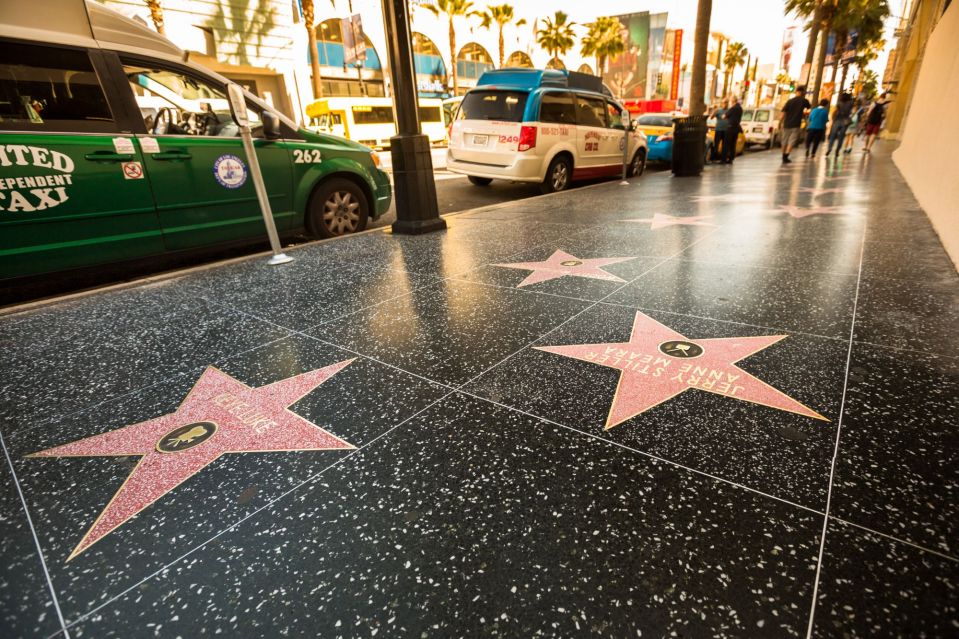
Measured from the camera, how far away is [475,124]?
8.75 meters

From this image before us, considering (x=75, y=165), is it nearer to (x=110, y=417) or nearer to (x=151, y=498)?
(x=110, y=417)

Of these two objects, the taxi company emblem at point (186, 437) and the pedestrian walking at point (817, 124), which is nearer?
the taxi company emblem at point (186, 437)

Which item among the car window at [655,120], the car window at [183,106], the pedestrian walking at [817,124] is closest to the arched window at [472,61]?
the car window at [655,120]

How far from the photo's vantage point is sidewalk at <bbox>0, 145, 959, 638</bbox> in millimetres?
1120

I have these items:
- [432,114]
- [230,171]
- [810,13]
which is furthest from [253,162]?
[810,13]

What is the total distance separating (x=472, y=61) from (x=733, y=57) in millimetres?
49673

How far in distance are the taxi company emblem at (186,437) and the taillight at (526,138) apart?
24.7 ft

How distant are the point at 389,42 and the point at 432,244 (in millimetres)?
2373

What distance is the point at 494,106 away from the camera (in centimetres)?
859

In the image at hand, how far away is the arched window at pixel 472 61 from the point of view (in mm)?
39175

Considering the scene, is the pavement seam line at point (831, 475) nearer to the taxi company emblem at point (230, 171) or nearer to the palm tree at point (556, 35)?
the taxi company emblem at point (230, 171)

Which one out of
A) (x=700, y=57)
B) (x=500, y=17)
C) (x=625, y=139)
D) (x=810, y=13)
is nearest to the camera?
(x=625, y=139)

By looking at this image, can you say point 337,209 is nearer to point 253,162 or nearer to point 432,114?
point 253,162

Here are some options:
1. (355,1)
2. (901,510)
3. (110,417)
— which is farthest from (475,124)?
(355,1)
